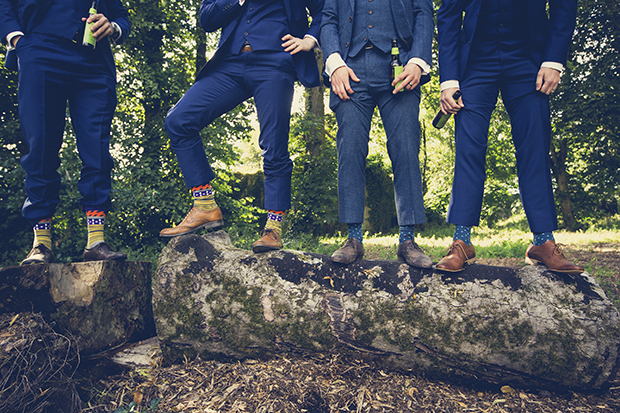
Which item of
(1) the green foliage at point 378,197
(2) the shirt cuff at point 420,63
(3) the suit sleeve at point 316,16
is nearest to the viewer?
(2) the shirt cuff at point 420,63

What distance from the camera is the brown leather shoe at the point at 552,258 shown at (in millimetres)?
2254

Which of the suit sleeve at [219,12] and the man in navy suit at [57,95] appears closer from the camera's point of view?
the man in navy suit at [57,95]

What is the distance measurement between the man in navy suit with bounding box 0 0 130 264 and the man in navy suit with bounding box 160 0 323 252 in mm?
552

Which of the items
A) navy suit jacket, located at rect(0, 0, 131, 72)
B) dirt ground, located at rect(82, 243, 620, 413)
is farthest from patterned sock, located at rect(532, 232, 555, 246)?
navy suit jacket, located at rect(0, 0, 131, 72)

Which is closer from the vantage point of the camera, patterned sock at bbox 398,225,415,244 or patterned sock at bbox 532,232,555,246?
patterned sock at bbox 532,232,555,246

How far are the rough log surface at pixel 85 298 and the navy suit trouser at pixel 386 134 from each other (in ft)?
5.69

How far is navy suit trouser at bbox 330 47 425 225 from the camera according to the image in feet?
8.43

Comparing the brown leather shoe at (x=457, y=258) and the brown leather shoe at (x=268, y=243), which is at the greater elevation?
the brown leather shoe at (x=268, y=243)

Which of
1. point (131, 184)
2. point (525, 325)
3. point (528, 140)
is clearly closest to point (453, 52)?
point (528, 140)

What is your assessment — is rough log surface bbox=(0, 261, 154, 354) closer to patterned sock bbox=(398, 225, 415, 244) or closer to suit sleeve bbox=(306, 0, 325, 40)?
patterned sock bbox=(398, 225, 415, 244)

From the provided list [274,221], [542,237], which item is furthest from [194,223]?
[542,237]

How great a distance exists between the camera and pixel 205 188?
9.45 feet

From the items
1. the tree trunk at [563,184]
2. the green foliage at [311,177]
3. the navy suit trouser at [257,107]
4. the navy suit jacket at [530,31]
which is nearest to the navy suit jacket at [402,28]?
the navy suit jacket at [530,31]

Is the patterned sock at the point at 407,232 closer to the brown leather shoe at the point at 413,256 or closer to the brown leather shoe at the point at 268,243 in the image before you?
the brown leather shoe at the point at 413,256
